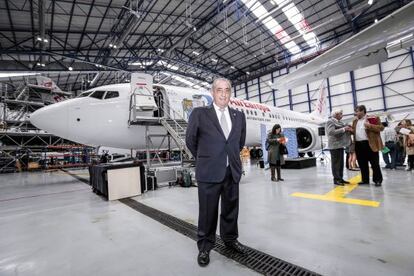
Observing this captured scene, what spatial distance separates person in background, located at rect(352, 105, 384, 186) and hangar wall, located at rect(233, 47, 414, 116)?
56.4 ft

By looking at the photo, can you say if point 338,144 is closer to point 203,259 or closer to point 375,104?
point 203,259

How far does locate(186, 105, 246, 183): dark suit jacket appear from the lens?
1.87 metres

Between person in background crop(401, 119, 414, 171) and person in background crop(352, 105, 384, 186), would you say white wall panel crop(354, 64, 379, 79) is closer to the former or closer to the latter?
person in background crop(401, 119, 414, 171)

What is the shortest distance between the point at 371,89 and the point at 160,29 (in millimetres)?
19542

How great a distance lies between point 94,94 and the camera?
6180 mm

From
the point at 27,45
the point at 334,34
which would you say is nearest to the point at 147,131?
the point at 27,45

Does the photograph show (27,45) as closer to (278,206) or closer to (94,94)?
(94,94)

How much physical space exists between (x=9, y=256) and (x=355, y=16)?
22.9 m

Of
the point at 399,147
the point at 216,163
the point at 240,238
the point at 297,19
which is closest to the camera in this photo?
the point at 216,163

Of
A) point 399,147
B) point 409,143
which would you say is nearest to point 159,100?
point 409,143

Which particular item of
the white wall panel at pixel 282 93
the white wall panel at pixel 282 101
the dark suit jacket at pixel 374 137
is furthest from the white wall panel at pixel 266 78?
the dark suit jacket at pixel 374 137

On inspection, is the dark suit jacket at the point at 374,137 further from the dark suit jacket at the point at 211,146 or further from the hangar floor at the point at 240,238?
the dark suit jacket at the point at 211,146

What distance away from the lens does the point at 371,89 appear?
65.9 ft

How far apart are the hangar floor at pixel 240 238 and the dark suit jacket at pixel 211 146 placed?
0.73 meters
